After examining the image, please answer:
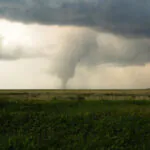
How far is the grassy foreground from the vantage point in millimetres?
24125

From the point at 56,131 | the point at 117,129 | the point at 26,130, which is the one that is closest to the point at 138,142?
the point at 117,129

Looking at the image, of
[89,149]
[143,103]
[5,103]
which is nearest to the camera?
[89,149]

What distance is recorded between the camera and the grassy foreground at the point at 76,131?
24.1 m

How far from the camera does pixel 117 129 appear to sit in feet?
85.9

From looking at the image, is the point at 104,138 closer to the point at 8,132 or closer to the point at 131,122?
the point at 131,122

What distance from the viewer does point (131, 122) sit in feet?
89.4

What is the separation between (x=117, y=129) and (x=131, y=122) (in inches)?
66.7

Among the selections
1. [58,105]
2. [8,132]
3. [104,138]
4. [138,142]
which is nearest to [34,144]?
[8,132]

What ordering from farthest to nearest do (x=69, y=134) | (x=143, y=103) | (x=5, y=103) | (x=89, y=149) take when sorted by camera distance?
(x=143, y=103), (x=5, y=103), (x=69, y=134), (x=89, y=149)

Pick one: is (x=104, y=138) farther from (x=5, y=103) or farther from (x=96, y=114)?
(x=5, y=103)

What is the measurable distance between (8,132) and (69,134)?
4.84 m

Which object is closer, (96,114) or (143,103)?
(96,114)

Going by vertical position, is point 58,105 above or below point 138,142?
above

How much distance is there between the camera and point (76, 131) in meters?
26.0
